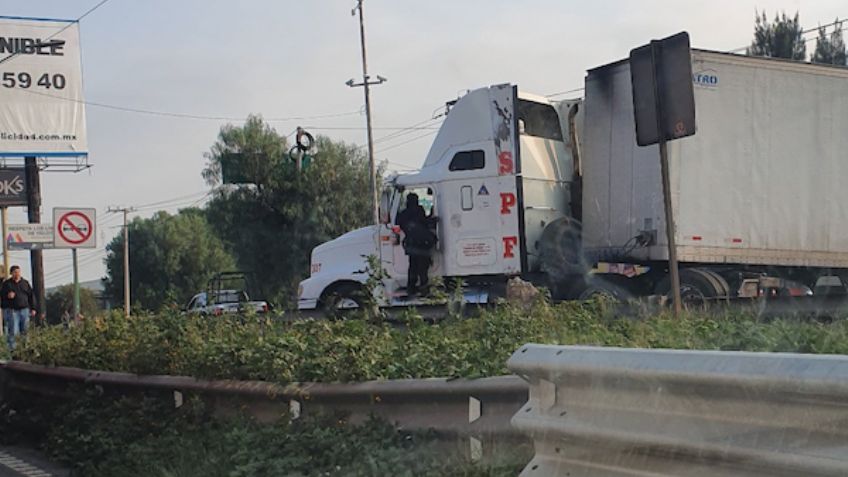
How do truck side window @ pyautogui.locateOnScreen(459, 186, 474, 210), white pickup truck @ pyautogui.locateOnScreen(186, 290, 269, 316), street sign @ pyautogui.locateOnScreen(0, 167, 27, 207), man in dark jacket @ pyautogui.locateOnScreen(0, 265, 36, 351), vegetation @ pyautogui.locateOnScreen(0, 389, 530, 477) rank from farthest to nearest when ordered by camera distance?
street sign @ pyautogui.locateOnScreen(0, 167, 27, 207) → man in dark jacket @ pyautogui.locateOnScreen(0, 265, 36, 351) → truck side window @ pyautogui.locateOnScreen(459, 186, 474, 210) → white pickup truck @ pyautogui.locateOnScreen(186, 290, 269, 316) → vegetation @ pyautogui.locateOnScreen(0, 389, 530, 477)

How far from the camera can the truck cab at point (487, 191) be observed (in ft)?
48.6

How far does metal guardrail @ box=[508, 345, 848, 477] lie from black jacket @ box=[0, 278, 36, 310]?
14616 mm

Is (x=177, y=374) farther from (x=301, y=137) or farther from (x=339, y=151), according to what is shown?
(x=339, y=151)

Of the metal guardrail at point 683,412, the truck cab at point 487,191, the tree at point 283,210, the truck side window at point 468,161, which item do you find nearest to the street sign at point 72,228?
the truck cab at point 487,191

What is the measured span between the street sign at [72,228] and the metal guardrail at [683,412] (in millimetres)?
18362

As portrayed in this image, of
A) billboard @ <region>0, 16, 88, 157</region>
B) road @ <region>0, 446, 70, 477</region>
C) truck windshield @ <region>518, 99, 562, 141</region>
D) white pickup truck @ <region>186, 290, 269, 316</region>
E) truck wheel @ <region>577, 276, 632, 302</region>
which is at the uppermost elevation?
billboard @ <region>0, 16, 88, 157</region>

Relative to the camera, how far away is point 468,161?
15.1 m

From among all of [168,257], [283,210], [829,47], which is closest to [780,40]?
[829,47]

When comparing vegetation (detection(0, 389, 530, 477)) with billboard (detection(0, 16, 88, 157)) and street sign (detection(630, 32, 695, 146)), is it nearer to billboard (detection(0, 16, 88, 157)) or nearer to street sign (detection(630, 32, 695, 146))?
street sign (detection(630, 32, 695, 146))

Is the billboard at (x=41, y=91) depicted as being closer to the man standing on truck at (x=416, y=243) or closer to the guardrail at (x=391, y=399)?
the man standing on truck at (x=416, y=243)

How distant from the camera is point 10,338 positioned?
50.5 feet

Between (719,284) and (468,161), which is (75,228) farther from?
(719,284)

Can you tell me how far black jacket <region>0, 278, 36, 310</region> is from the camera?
53.7ft

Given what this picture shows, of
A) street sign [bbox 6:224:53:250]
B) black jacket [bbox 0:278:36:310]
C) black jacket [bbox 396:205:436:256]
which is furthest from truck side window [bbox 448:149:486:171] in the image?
street sign [bbox 6:224:53:250]
